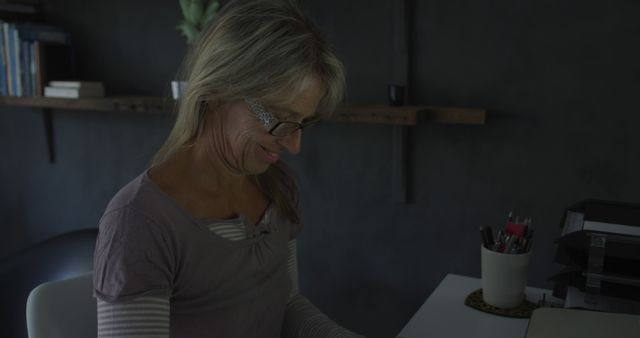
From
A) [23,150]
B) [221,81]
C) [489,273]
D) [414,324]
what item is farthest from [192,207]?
[23,150]

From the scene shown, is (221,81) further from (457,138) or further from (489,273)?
(457,138)

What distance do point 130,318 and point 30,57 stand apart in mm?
1772

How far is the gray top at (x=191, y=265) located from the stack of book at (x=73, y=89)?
1371 millimetres

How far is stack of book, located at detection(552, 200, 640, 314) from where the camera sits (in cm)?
106

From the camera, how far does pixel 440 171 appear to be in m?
1.86

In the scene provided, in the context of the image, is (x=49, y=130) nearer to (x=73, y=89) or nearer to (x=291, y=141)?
(x=73, y=89)

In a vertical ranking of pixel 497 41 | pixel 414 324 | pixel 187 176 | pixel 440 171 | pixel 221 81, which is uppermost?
pixel 497 41

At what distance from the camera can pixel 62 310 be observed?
1.07 m

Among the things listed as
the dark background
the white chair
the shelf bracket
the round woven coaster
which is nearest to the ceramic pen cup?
the round woven coaster

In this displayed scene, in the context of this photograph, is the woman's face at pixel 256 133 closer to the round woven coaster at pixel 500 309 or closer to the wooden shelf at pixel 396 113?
the round woven coaster at pixel 500 309

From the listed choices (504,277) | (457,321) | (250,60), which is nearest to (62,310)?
(250,60)

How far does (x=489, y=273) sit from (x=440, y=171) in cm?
66

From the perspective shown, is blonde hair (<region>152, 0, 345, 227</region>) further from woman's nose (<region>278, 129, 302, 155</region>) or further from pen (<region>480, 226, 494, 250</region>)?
pen (<region>480, 226, 494, 250</region>)

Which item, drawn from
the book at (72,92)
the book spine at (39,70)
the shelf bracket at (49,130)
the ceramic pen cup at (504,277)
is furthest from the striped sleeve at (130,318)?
the shelf bracket at (49,130)
